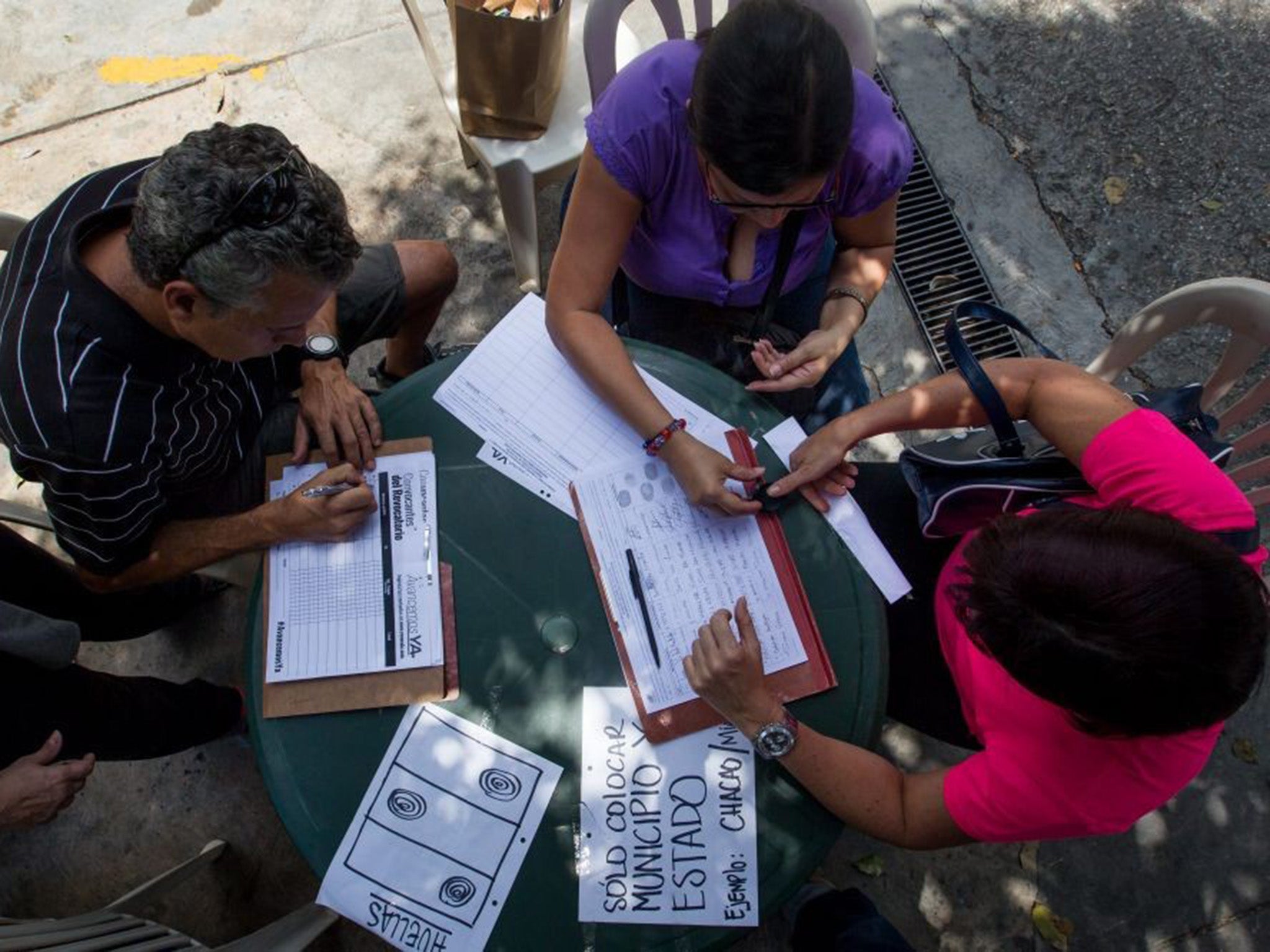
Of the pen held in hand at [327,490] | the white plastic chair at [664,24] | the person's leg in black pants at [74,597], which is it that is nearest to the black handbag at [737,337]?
the white plastic chair at [664,24]

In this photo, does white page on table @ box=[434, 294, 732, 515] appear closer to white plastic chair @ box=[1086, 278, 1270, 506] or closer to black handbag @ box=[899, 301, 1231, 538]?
black handbag @ box=[899, 301, 1231, 538]

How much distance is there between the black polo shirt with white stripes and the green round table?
0.33 metres

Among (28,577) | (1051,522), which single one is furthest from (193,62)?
(1051,522)

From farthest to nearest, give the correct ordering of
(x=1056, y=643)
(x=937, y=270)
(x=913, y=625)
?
1. (x=937, y=270)
2. (x=913, y=625)
3. (x=1056, y=643)

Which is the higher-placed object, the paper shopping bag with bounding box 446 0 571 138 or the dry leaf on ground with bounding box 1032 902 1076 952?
the paper shopping bag with bounding box 446 0 571 138

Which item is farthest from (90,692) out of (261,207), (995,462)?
(995,462)

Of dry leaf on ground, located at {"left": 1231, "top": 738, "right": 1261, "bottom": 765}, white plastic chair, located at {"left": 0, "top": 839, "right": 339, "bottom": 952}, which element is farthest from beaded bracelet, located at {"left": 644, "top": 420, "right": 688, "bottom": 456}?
dry leaf on ground, located at {"left": 1231, "top": 738, "right": 1261, "bottom": 765}

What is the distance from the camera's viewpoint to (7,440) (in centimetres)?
164

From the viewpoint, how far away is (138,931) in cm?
197

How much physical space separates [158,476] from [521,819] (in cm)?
102

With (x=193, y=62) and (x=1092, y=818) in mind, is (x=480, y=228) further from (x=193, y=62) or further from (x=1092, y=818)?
(x=1092, y=818)

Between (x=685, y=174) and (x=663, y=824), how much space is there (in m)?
1.32

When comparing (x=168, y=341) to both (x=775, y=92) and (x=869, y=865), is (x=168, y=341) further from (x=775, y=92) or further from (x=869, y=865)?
(x=869, y=865)

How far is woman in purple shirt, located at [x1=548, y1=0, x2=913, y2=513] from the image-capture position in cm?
153
